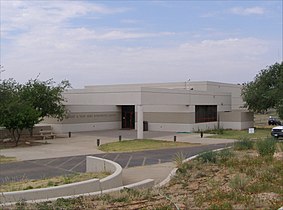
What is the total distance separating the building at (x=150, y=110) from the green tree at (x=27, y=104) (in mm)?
2467

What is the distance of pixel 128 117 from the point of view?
54.8 metres

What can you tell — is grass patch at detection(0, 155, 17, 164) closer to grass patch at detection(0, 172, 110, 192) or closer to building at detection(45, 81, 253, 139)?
grass patch at detection(0, 172, 110, 192)

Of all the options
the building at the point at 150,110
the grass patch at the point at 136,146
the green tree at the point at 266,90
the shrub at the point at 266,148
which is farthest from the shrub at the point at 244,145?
the green tree at the point at 266,90

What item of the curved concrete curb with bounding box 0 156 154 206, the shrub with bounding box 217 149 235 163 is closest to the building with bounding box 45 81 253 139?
the shrub with bounding box 217 149 235 163

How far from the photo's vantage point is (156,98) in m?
41.2

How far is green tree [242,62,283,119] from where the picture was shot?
52.5 m

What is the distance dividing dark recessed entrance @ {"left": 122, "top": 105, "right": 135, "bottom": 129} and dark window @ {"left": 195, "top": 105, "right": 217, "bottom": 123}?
27.6 feet

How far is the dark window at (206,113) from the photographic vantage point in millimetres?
50156

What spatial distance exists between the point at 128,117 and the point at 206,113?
9.75m

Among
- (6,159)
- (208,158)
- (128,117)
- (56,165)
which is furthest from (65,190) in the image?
(128,117)

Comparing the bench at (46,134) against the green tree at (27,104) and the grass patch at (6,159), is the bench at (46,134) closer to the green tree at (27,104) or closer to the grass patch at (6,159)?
the green tree at (27,104)

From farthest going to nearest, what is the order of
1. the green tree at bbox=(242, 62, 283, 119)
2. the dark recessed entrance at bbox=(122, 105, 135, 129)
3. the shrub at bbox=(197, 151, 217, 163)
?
the dark recessed entrance at bbox=(122, 105, 135, 129), the green tree at bbox=(242, 62, 283, 119), the shrub at bbox=(197, 151, 217, 163)

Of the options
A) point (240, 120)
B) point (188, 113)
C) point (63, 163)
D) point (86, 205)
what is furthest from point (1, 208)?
point (240, 120)

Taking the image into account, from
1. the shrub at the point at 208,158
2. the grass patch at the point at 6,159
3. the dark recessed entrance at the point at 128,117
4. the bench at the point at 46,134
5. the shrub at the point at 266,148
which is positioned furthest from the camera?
the dark recessed entrance at the point at 128,117
